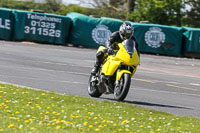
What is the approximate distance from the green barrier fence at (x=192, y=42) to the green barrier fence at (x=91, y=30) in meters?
4.23

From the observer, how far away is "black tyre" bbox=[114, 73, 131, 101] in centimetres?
1030

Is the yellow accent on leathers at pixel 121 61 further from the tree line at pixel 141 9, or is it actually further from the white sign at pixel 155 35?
the tree line at pixel 141 9

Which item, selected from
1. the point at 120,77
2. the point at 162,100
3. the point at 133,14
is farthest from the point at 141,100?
the point at 133,14

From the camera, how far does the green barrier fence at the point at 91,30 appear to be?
3192 cm

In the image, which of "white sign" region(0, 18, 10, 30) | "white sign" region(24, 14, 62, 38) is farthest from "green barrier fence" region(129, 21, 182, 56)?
"white sign" region(0, 18, 10, 30)

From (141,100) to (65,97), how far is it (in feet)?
7.06

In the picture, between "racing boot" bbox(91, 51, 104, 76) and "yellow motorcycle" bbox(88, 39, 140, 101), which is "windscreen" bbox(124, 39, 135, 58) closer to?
"yellow motorcycle" bbox(88, 39, 140, 101)

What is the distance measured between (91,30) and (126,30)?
21287 mm

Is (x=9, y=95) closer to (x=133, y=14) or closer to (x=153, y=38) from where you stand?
(x=153, y=38)

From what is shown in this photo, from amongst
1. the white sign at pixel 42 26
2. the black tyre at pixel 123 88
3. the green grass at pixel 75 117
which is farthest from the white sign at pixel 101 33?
the green grass at pixel 75 117

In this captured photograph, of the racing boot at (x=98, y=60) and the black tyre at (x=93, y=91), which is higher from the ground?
the racing boot at (x=98, y=60)

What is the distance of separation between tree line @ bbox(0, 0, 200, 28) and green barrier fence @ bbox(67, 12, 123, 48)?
4.79 m

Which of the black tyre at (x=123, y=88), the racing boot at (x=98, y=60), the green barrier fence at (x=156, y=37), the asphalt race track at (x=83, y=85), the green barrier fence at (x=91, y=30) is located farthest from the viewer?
the green barrier fence at (x=156, y=37)

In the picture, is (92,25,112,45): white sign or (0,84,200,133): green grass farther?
(92,25,112,45): white sign
